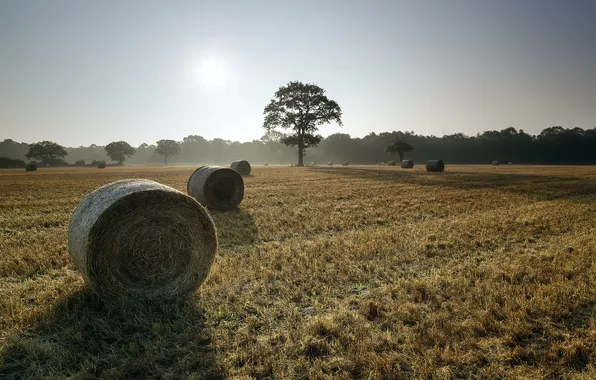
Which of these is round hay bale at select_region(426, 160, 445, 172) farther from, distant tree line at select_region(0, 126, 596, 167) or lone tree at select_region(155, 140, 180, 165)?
lone tree at select_region(155, 140, 180, 165)

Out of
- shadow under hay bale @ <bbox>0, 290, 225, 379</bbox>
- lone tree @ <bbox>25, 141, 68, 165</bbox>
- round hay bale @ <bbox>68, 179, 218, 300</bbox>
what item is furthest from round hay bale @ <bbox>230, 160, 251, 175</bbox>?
lone tree @ <bbox>25, 141, 68, 165</bbox>

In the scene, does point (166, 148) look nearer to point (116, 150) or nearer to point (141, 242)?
point (116, 150)

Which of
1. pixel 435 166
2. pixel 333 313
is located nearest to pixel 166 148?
pixel 435 166

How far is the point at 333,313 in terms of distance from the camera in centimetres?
478

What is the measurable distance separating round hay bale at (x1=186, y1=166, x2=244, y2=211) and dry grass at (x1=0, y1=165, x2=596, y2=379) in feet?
15.5

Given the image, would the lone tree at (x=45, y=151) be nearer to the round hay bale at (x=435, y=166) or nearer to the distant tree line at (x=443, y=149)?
the distant tree line at (x=443, y=149)

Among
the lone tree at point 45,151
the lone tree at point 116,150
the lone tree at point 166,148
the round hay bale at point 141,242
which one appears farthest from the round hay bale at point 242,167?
the lone tree at point 166,148

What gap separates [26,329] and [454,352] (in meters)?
5.45

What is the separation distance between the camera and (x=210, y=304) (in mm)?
5156

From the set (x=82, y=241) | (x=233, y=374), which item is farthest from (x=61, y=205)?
(x=233, y=374)

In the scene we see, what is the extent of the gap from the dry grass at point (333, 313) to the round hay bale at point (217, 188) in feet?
15.5

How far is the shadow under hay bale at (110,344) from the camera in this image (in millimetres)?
3558

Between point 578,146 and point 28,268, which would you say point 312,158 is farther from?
point 28,268

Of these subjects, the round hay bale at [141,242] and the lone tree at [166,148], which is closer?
the round hay bale at [141,242]
